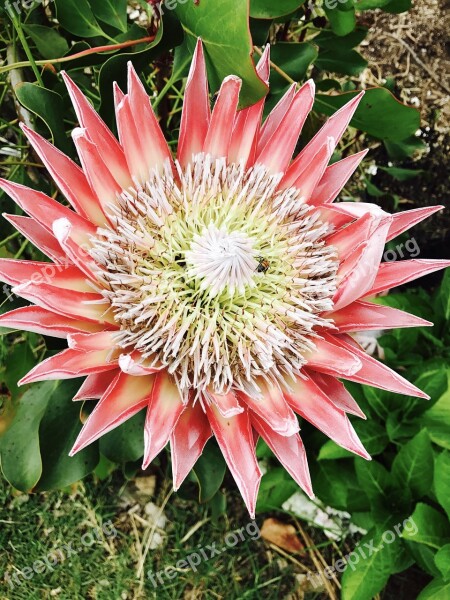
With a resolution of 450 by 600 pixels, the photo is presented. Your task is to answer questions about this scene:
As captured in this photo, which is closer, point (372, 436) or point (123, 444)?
point (123, 444)

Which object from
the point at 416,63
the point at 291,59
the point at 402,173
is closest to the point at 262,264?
the point at 291,59

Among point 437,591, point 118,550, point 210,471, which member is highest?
point 210,471

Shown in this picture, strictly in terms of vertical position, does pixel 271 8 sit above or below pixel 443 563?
above

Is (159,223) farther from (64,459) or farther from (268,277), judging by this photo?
(64,459)

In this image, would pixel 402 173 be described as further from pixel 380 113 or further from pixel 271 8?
pixel 271 8

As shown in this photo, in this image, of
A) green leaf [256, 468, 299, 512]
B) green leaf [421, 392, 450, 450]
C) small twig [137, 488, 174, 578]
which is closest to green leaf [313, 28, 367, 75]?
green leaf [421, 392, 450, 450]

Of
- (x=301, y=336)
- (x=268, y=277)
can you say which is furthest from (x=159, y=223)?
(x=301, y=336)
